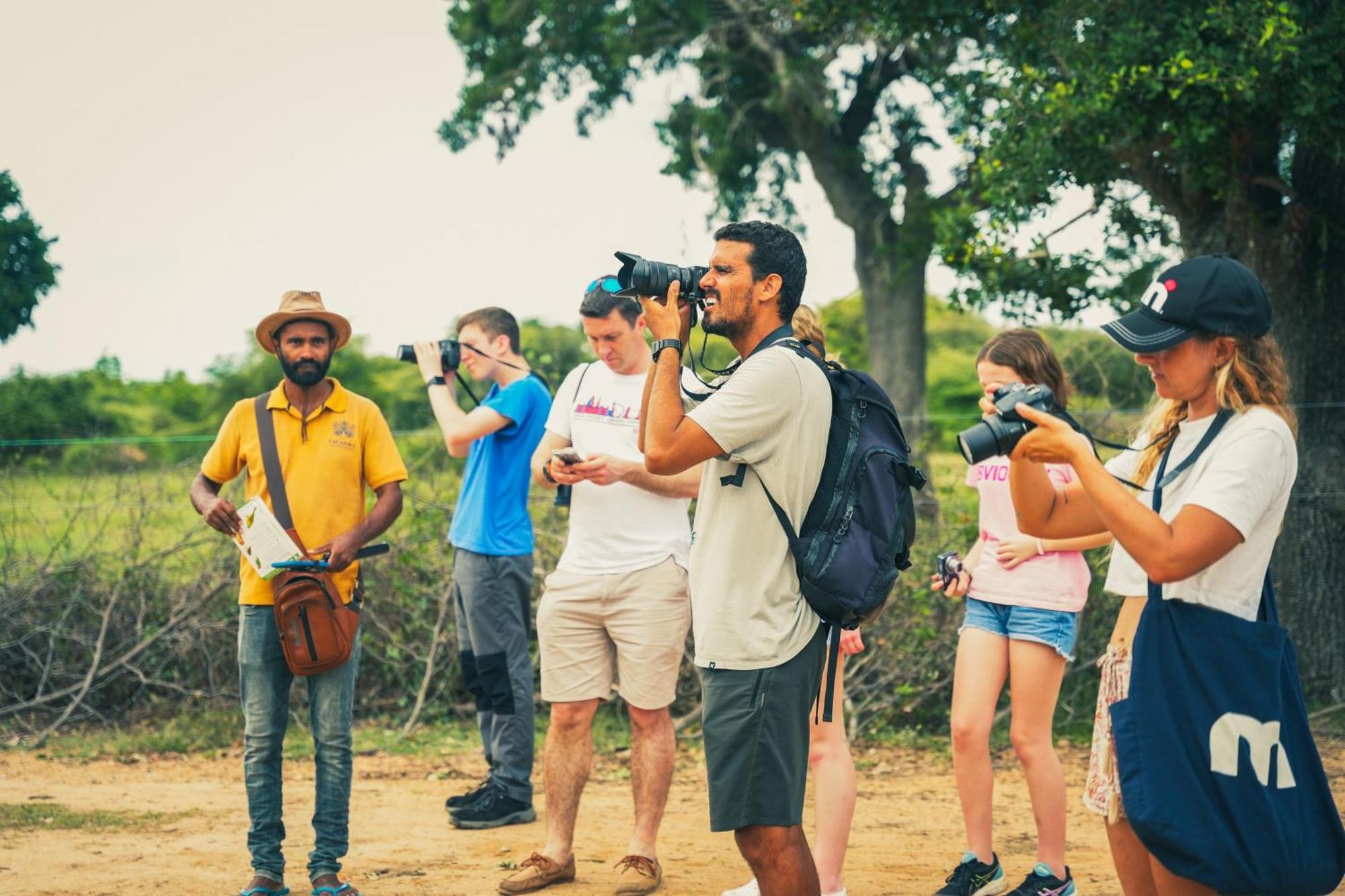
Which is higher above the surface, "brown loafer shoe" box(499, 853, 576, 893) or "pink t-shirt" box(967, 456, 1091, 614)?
"pink t-shirt" box(967, 456, 1091, 614)

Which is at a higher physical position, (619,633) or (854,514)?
(854,514)

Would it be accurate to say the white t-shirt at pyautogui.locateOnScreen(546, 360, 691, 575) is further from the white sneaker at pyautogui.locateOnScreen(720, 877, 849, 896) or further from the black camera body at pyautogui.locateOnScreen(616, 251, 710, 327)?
the black camera body at pyautogui.locateOnScreen(616, 251, 710, 327)

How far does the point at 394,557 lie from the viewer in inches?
320

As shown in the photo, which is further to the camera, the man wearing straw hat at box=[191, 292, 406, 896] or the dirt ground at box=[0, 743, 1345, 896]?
the dirt ground at box=[0, 743, 1345, 896]

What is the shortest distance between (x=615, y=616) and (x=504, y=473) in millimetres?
1138

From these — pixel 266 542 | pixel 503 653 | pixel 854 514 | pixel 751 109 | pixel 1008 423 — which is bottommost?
pixel 503 653

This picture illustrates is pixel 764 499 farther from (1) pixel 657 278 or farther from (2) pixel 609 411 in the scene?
(2) pixel 609 411

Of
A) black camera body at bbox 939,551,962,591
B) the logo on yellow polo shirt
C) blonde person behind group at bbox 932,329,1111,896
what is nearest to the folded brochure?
the logo on yellow polo shirt

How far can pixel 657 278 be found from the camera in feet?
11.7

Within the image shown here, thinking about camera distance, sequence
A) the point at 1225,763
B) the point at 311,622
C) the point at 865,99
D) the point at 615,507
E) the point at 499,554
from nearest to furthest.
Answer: the point at 1225,763, the point at 311,622, the point at 615,507, the point at 499,554, the point at 865,99

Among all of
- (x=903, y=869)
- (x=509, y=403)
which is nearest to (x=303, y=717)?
(x=509, y=403)

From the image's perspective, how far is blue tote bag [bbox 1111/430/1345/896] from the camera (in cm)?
273

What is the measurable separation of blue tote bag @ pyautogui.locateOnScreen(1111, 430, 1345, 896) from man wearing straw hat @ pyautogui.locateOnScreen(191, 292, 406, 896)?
111 inches

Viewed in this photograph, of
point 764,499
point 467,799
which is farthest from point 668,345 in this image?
point 467,799
